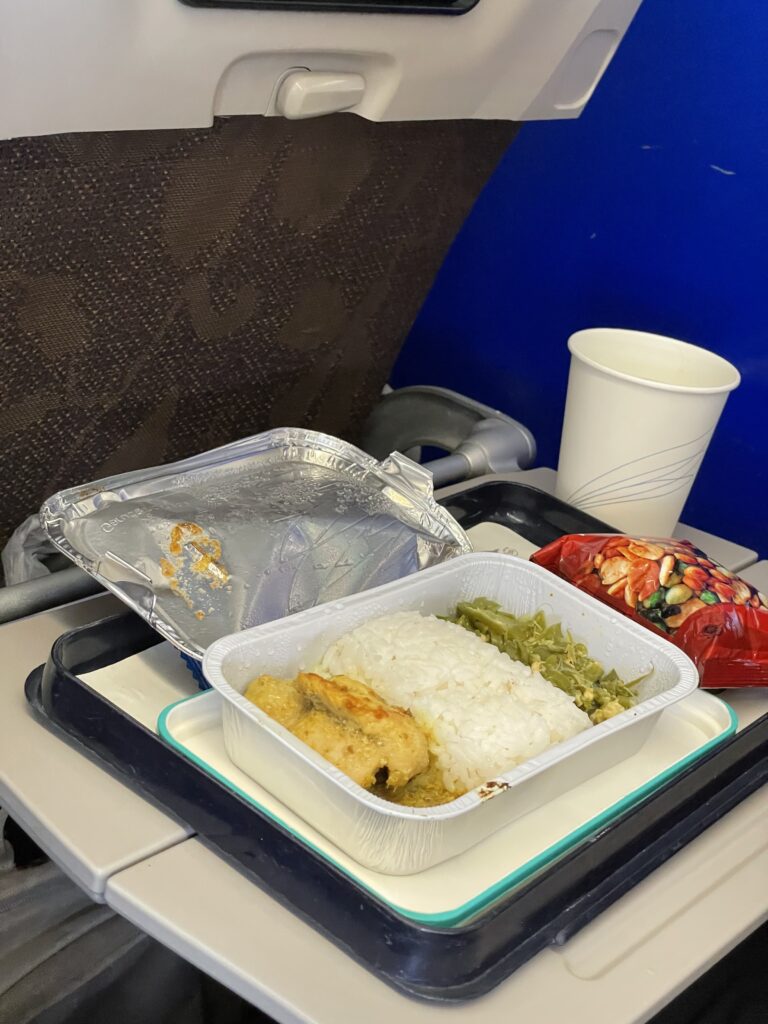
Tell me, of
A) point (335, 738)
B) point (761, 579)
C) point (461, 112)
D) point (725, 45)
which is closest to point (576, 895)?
point (335, 738)

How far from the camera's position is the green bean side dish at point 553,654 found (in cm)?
95

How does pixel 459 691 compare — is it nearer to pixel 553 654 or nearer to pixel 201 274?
pixel 553 654

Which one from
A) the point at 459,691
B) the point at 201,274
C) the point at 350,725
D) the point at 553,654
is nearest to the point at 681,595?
the point at 553,654

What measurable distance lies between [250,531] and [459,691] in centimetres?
30

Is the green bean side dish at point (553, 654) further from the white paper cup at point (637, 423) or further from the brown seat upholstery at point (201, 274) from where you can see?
the brown seat upholstery at point (201, 274)

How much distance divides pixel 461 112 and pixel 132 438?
1.76 feet

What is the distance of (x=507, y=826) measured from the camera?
33.1 inches

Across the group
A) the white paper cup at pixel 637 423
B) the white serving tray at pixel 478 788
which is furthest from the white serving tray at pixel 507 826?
the white paper cup at pixel 637 423

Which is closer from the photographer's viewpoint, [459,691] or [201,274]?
[459,691]

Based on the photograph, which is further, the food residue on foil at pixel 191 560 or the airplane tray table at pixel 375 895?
the food residue on foil at pixel 191 560

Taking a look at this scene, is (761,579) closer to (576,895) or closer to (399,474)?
(399,474)

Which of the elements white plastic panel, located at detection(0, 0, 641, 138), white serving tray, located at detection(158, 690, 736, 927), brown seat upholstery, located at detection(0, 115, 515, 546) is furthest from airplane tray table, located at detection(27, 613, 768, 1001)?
white plastic panel, located at detection(0, 0, 641, 138)

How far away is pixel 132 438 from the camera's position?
4.16 ft

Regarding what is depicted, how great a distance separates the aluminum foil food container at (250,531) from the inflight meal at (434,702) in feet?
0.37
